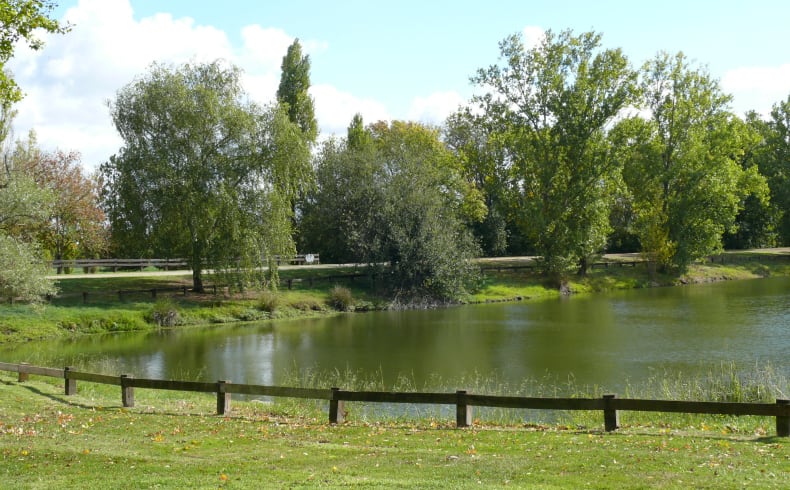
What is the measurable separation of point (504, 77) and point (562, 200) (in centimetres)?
1018

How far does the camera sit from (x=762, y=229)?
80.2 metres

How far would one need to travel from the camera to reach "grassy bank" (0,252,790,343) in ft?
114

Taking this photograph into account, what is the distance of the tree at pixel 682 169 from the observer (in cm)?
5991

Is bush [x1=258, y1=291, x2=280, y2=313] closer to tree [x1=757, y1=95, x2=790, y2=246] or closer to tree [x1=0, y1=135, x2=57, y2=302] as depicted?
tree [x1=0, y1=135, x2=57, y2=302]

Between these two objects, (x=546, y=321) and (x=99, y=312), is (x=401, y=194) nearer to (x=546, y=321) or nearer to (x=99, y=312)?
Result: (x=546, y=321)

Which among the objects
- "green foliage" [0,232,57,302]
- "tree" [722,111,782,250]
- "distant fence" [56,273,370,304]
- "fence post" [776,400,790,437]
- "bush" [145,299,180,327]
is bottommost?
"bush" [145,299,180,327]

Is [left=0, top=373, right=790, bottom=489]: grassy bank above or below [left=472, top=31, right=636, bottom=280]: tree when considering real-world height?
below

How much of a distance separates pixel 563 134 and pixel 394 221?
51.1ft

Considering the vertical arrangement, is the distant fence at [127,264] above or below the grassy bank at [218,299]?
above

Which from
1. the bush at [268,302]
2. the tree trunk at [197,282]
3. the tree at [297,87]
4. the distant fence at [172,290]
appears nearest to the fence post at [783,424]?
the bush at [268,302]

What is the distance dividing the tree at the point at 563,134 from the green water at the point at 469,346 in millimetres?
11655

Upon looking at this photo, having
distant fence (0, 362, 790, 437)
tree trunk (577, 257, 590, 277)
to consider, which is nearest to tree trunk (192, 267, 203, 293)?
distant fence (0, 362, 790, 437)

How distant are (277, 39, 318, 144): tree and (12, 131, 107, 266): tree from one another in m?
16.3

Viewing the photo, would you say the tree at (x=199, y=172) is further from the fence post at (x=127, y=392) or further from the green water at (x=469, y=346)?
the fence post at (x=127, y=392)
